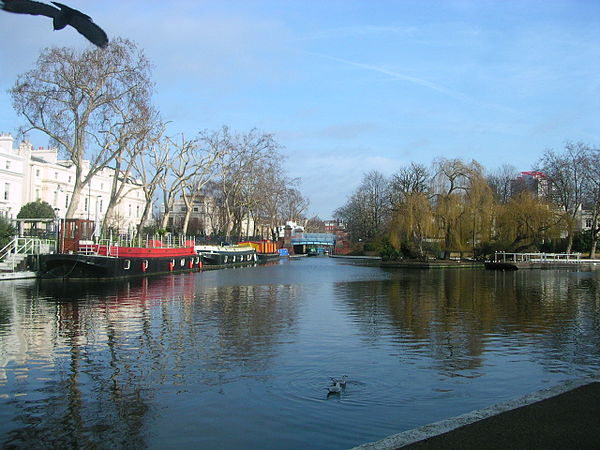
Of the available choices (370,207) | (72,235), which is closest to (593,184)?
(370,207)

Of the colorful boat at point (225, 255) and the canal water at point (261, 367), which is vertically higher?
the colorful boat at point (225, 255)

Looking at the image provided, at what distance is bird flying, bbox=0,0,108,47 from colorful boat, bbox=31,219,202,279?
25999 mm

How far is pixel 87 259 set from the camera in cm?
3322

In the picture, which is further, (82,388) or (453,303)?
(453,303)

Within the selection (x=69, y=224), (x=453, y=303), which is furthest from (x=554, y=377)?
(x=69, y=224)

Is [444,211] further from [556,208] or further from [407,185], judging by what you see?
[407,185]

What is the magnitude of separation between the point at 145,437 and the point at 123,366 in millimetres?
3895

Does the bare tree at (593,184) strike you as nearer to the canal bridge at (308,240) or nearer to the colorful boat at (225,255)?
the colorful boat at (225,255)

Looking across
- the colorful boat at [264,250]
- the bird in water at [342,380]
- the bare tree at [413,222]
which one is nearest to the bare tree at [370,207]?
the colorful boat at [264,250]

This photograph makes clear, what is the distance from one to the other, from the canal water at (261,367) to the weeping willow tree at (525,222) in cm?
3956

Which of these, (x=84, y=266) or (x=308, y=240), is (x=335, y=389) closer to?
(x=84, y=266)

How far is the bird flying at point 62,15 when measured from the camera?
761 cm

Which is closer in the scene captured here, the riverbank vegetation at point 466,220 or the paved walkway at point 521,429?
the paved walkway at point 521,429

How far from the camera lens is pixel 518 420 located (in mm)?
6527
